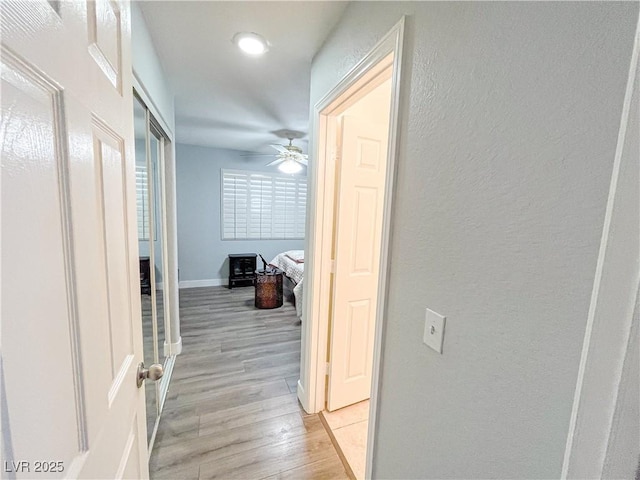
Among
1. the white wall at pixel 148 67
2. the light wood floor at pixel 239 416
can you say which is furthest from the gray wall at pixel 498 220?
the white wall at pixel 148 67

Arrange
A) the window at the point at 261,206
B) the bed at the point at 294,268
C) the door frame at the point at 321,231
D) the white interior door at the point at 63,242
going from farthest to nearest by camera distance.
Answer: the window at the point at 261,206 < the bed at the point at 294,268 < the door frame at the point at 321,231 < the white interior door at the point at 63,242

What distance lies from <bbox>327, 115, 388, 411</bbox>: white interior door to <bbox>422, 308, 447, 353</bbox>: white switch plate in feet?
3.27

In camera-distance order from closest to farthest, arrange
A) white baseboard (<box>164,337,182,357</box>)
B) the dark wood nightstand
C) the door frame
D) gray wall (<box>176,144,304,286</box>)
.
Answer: the door frame < white baseboard (<box>164,337,182,357</box>) < gray wall (<box>176,144,304,286</box>) < the dark wood nightstand

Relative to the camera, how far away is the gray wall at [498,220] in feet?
1.54

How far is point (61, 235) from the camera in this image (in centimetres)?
44

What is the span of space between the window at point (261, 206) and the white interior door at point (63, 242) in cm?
432

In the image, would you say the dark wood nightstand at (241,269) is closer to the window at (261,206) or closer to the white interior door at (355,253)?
the window at (261,206)

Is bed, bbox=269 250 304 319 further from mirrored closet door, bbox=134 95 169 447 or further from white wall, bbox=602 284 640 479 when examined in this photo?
white wall, bbox=602 284 640 479

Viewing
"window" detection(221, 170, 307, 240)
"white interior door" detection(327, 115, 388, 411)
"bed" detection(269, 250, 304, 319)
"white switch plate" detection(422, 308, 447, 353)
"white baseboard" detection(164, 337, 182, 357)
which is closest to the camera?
"white switch plate" detection(422, 308, 447, 353)

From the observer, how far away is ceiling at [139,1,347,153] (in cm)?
137

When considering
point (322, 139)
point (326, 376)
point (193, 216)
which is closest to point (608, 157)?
point (322, 139)

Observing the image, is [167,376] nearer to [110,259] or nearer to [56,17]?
[110,259]

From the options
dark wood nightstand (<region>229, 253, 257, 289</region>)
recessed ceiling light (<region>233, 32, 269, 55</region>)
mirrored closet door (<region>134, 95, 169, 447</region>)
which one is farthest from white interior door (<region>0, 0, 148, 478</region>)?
dark wood nightstand (<region>229, 253, 257, 289</region>)

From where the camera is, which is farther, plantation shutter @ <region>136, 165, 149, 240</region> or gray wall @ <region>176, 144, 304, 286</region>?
gray wall @ <region>176, 144, 304, 286</region>
